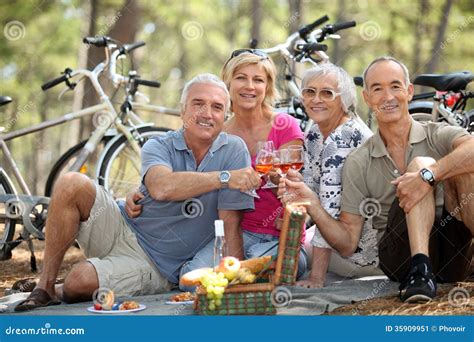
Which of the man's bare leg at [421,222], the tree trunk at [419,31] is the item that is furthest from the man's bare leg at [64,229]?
the tree trunk at [419,31]

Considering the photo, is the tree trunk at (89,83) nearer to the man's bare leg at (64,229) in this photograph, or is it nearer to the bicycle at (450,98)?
the bicycle at (450,98)

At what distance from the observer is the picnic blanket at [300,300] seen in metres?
3.50

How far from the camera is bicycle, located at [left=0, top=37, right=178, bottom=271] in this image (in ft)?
18.9

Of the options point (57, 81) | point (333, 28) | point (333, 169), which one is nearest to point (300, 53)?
point (333, 28)

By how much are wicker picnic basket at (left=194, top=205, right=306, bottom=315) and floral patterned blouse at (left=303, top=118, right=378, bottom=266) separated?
681mm

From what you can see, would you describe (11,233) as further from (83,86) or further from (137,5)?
(83,86)

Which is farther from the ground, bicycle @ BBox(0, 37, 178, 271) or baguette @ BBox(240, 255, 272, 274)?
bicycle @ BBox(0, 37, 178, 271)

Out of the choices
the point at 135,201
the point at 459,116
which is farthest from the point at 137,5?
the point at 135,201

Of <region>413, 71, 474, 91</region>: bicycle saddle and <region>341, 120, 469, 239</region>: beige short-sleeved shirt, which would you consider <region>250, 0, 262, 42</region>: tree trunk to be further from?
<region>341, 120, 469, 239</region>: beige short-sleeved shirt

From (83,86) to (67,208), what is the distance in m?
8.35

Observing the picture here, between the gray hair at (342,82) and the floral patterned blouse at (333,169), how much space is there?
9 centimetres

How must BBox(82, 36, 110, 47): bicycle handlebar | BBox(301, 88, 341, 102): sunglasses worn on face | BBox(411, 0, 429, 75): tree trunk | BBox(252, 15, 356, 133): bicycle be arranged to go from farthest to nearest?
BBox(411, 0, 429, 75): tree trunk → BBox(82, 36, 110, 47): bicycle handlebar → BBox(252, 15, 356, 133): bicycle → BBox(301, 88, 341, 102): sunglasses worn on face

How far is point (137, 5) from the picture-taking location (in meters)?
10.4

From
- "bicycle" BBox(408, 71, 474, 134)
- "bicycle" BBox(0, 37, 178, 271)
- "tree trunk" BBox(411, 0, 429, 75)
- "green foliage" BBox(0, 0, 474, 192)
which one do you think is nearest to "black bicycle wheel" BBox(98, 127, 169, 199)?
"bicycle" BBox(0, 37, 178, 271)
